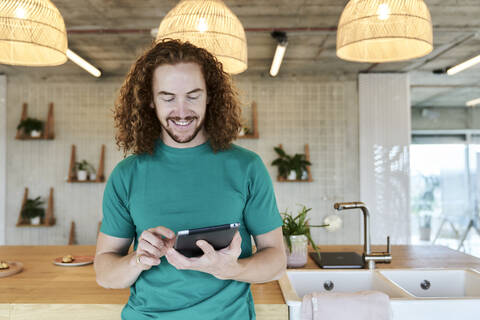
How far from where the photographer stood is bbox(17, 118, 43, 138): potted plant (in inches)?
204

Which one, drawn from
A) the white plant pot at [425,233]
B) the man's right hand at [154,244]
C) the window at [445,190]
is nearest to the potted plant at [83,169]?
the man's right hand at [154,244]

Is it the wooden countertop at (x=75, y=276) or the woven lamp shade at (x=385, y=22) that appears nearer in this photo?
the wooden countertop at (x=75, y=276)

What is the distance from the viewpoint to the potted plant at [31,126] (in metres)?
5.18

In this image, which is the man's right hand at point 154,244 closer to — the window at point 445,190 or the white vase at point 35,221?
the white vase at point 35,221

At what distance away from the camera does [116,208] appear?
3.98 ft

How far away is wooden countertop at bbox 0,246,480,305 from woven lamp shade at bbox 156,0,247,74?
3.98 ft

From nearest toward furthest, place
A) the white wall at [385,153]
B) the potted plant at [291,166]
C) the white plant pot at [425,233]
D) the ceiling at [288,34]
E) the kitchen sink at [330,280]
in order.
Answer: the kitchen sink at [330,280], the ceiling at [288,34], the potted plant at [291,166], the white wall at [385,153], the white plant pot at [425,233]

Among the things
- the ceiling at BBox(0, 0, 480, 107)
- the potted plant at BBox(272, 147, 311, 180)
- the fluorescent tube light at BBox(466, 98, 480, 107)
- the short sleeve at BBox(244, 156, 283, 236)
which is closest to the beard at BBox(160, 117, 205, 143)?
the short sleeve at BBox(244, 156, 283, 236)

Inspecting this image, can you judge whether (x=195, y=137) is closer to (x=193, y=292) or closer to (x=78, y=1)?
(x=193, y=292)

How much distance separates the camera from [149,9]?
3449 mm

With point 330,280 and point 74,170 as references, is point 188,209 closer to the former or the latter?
point 330,280

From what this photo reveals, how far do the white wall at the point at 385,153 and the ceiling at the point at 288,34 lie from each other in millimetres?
259

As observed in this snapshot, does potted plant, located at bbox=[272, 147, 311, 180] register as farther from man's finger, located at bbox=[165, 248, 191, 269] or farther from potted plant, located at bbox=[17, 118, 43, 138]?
man's finger, located at bbox=[165, 248, 191, 269]

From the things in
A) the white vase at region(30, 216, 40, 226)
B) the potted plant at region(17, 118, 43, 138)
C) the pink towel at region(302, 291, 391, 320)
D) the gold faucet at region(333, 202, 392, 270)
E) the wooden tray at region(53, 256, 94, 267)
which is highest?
the potted plant at region(17, 118, 43, 138)
